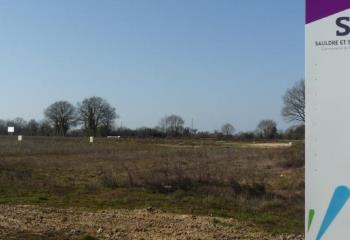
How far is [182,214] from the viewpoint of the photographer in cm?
1266

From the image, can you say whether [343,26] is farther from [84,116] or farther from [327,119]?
[84,116]

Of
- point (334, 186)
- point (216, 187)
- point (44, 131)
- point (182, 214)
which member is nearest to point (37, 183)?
point (216, 187)

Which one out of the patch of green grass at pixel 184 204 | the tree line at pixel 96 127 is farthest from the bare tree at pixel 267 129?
the patch of green grass at pixel 184 204

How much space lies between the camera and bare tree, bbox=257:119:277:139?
12862 cm

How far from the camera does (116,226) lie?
420 inches

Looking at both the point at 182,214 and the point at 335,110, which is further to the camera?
the point at 182,214

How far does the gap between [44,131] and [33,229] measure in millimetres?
129527

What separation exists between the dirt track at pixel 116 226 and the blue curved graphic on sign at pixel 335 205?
5.78m

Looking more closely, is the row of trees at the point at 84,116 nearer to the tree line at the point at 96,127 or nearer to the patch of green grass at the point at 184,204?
the tree line at the point at 96,127

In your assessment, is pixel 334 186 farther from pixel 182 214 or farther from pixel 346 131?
pixel 182 214

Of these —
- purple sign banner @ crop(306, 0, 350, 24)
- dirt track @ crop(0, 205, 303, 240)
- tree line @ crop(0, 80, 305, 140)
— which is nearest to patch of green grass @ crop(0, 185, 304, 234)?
dirt track @ crop(0, 205, 303, 240)

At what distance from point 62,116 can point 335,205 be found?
441ft

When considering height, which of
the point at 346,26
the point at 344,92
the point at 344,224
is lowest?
the point at 344,224

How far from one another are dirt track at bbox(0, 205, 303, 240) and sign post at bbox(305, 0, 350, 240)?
5792 millimetres
